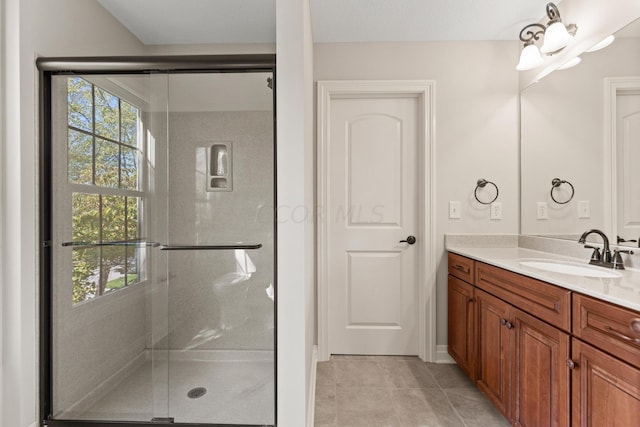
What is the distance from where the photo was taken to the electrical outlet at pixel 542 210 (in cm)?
225

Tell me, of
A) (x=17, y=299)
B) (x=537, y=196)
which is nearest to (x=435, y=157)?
(x=537, y=196)

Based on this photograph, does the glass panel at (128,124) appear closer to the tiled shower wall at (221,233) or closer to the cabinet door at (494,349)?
the tiled shower wall at (221,233)

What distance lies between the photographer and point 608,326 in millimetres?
1095

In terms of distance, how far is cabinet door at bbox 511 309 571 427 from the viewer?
130cm

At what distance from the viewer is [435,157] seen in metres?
2.52

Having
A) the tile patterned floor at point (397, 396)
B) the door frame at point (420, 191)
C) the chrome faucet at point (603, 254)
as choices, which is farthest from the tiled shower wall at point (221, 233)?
the chrome faucet at point (603, 254)

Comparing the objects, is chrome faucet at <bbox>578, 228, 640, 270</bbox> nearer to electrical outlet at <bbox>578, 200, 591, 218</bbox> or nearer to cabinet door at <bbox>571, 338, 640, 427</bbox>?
electrical outlet at <bbox>578, 200, 591, 218</bbox>

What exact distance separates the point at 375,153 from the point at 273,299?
146 cm

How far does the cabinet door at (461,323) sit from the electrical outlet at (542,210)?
715mm

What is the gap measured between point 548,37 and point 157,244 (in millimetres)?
2636

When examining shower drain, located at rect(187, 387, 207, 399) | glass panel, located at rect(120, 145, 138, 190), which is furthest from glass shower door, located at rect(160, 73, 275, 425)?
glass panel, located at rect(120, 145, 138, 190)

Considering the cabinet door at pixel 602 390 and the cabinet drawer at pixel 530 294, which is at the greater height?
the cabinet drawer at pixel 530 294

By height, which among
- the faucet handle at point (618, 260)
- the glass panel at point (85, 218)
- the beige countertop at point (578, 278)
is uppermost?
the glass panel at point (85, 218)

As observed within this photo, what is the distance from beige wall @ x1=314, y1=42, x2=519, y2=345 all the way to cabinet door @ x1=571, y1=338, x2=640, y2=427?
52.5 inches
